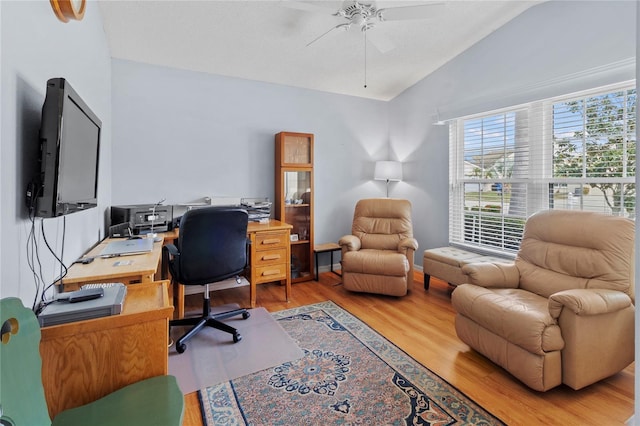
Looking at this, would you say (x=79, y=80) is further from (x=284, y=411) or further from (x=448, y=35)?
(x=448, y=35)

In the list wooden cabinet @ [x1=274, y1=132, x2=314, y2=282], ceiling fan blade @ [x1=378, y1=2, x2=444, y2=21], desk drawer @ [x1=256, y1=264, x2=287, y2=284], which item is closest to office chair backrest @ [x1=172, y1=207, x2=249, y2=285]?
desk drawer @ [x1=256, y1=264, x2=287, y2=284]

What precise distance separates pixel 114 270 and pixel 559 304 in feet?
8.00

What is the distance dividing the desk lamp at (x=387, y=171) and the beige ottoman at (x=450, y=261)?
1.20 meters

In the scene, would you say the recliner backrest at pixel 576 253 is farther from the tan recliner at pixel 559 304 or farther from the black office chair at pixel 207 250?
the black office chair at pixel 207 250

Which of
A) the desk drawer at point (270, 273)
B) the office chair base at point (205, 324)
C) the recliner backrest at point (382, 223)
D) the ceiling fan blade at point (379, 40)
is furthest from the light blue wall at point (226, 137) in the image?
the ceiling fan blade at point (379, 40)

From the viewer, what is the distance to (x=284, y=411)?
5.50ft

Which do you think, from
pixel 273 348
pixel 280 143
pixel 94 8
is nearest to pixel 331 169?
pixel 280 143

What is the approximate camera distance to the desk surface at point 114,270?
1514 mm

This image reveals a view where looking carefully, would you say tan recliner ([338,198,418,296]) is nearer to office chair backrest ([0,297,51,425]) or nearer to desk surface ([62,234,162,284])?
desk surface ([62,234,162,284])

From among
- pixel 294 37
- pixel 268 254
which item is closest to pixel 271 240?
pixel 268 254

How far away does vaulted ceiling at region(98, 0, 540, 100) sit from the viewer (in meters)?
2.45

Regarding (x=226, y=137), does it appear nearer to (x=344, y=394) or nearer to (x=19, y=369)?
(x=344, y=394)

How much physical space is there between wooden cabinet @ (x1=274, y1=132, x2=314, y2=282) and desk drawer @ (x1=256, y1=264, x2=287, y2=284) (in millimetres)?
589

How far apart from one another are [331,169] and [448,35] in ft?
6.49
